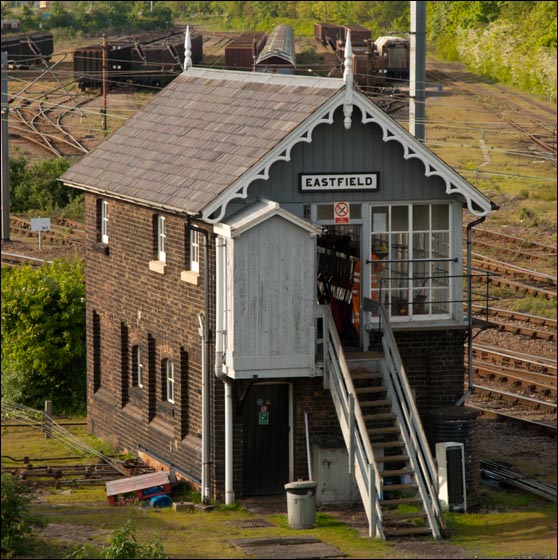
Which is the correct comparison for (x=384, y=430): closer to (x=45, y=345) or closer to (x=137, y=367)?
(x=137, y=367)

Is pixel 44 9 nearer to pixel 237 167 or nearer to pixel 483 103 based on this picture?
pixel 483 103

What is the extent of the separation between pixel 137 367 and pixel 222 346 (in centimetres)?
426

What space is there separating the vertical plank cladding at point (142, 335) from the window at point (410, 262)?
252 centimetres

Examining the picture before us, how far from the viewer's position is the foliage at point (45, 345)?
92.9 feet

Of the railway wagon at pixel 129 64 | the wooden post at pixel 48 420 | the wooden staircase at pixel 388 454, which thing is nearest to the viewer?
the wooden staircase at pixel 388 454

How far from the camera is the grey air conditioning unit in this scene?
20.5 meters

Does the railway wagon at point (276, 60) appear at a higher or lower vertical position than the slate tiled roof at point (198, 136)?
higher

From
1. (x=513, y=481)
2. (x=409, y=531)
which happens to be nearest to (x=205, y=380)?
(x=409, y=531)

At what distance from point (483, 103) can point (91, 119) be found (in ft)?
51.6

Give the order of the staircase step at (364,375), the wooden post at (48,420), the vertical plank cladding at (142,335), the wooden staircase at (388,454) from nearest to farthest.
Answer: the wooden staircase at (388,454) < the staircase step at (364,375) < the vertical plank cladding at (142,335) < the wooden post at (48,420)

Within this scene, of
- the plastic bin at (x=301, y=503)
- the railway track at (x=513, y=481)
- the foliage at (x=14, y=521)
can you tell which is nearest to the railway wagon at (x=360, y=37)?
the railway track at (x=513, y=481)

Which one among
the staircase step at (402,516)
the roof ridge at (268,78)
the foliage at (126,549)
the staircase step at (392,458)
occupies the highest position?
the roof ridge at (268,78)

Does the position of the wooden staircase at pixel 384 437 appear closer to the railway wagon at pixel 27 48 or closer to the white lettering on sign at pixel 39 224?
the white lettering on sign at pixel 39 224

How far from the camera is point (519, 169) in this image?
4831 centimetres
